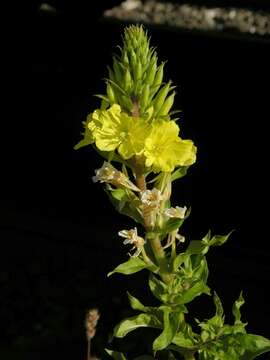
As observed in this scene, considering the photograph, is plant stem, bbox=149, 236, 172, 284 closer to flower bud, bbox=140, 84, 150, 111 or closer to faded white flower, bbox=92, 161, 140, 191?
faded white flower, bbox=92, 161, 140, 191

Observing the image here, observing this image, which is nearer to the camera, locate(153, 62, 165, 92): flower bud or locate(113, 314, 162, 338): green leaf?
locate(153, 62, 165, 92): flower bud

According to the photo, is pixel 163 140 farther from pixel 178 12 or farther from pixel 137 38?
pixel 178 12

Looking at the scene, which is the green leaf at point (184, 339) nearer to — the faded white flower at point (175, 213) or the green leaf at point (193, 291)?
the green leaf at point (193, 291)

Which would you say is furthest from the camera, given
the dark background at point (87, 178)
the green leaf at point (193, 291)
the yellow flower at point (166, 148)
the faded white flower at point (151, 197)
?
the dark background at point (87, 178)

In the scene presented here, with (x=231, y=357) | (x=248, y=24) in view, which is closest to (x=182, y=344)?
(x=231, y=357)

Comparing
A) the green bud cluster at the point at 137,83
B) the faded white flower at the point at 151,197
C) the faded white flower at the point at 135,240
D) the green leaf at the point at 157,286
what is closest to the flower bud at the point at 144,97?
the green bud cluster at the point at 137,83

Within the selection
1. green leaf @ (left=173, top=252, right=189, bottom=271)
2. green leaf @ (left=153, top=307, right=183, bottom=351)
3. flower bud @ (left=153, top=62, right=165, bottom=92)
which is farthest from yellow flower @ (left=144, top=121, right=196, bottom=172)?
green leaf @ (left=153, top=307, right=183, bottom=351)
